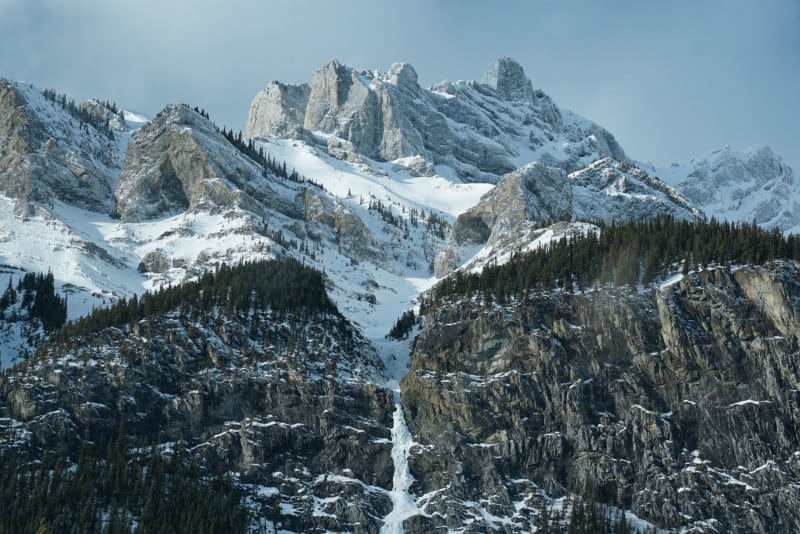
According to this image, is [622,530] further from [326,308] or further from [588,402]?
[326,308]

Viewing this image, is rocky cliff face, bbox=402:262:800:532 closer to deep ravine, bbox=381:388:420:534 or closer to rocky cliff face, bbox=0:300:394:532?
deep ravine, bbox=381:388:420:534

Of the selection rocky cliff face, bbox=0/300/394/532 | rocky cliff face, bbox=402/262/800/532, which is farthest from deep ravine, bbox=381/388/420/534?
rocky cliff face, bbox=402/262/800/532

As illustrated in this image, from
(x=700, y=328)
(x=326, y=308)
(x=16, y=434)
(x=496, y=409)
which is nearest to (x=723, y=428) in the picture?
(x=700, y=328)

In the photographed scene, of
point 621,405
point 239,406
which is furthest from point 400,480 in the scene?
point 621,405

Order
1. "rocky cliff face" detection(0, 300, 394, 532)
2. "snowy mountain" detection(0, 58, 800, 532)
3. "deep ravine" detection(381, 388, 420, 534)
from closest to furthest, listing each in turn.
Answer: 1. "deep ravine" detection(381, 388, 420, 534)
2. "snowy mountain" detection(0, 58, 800, 532)
3. "rocky cliff face" detection(0, 300, 394, 532)

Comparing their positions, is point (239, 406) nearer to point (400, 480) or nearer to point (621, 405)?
point (400, 480)

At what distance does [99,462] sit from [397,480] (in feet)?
142

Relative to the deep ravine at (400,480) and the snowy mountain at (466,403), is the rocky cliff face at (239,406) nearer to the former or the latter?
the snowy mountain at (466,403)

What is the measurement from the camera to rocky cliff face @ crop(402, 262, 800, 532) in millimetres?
153625

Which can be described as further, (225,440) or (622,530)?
(225,440)

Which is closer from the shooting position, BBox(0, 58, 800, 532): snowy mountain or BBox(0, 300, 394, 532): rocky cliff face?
BBox(0, 58, 800, 532): snowy mountain

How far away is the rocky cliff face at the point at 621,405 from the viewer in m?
154

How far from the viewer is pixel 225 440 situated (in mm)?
162375

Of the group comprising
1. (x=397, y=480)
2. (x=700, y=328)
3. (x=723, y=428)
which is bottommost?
(x=397, y=480)
